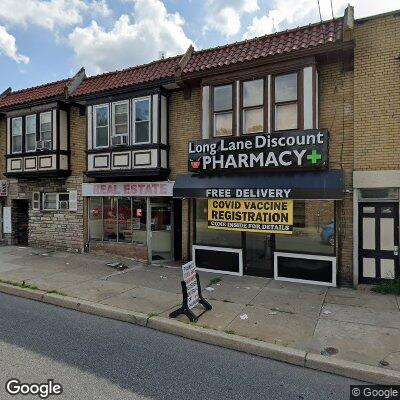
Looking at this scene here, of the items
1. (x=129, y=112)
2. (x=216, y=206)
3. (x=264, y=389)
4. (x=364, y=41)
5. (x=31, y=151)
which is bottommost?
(x=264, y=389)

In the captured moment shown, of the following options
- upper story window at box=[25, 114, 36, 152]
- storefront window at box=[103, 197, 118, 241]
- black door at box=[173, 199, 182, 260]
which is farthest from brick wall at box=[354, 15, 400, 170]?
upper story window at box=[25, 114, 36, 152]

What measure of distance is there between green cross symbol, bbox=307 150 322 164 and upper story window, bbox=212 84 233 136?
8.32 ft

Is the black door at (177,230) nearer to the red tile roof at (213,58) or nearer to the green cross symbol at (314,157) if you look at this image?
the red tile roof at (213,58)

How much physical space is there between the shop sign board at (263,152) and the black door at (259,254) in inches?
80.7

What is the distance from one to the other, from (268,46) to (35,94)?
9.75 meters

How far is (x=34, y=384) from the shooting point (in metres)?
4.25

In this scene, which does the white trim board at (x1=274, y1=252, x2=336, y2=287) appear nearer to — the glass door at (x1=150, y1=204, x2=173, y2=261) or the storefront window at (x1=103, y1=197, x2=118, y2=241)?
the glass door at (x1=150, y1=204, x2=173, y2=261)

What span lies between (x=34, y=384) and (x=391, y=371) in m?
4.71

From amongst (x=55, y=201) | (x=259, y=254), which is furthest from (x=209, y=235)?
(x=55, y=201)

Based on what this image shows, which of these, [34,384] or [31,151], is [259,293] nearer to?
[34,384]

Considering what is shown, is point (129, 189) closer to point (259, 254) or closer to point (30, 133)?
point (259, 254)

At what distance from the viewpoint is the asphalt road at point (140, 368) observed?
4.15 m

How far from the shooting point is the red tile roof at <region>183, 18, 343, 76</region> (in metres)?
8.70

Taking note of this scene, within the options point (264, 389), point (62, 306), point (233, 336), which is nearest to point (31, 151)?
point (62, 306)
